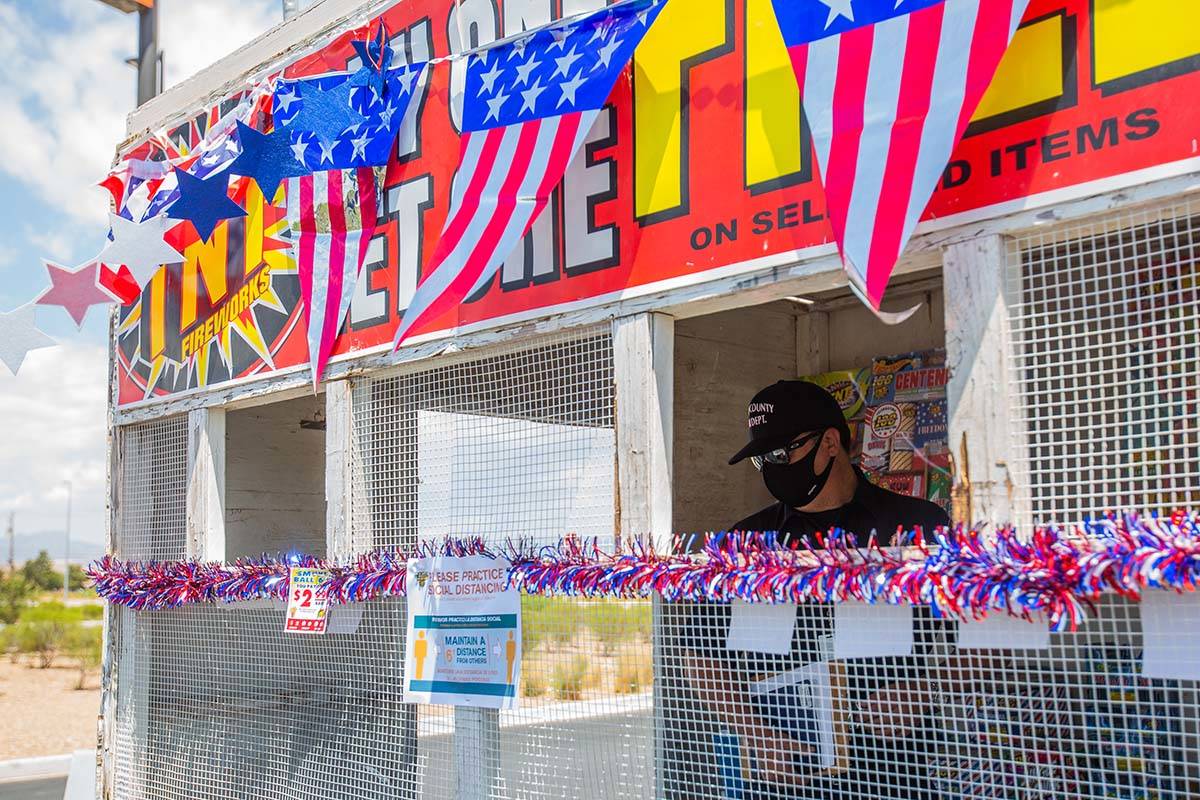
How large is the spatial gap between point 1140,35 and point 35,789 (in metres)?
10.3

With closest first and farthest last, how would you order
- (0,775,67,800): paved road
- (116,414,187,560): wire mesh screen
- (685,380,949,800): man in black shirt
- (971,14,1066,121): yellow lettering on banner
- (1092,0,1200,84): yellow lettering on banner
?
(1092,0,1200,84): yellow lettering on banner < (971,14,1066,121): yellow lettering on banner < (685,380,949,800): man in black shirt < (116,414,187,560): wire mesh screen < (0,775,67,800): paved road

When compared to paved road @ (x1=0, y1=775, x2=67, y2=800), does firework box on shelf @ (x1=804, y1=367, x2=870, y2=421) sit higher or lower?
higher

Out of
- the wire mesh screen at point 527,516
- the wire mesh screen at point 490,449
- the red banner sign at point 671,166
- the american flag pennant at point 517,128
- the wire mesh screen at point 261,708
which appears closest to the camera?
the red banner sign at point 671,166

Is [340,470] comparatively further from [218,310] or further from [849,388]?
[849,388]

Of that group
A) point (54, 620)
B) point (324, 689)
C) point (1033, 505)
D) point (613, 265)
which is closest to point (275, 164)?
point (613, 265)

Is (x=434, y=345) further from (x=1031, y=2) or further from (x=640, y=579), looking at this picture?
(x=1031, y=2)

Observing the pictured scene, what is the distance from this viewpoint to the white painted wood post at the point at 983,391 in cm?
294

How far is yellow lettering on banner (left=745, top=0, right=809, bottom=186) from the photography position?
139 inches

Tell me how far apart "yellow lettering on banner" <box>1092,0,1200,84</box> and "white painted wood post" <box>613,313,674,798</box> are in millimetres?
1605

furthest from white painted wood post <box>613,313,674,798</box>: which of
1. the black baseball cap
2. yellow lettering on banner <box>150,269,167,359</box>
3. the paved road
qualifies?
the paved road

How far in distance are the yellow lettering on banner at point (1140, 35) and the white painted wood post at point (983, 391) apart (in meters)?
0.50

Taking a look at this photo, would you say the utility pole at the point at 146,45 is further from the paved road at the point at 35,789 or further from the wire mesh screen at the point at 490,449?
the paved road at the point at 35,789

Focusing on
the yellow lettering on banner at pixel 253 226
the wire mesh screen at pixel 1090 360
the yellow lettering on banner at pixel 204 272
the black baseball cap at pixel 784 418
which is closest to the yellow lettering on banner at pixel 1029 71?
the wire mesh screen at pixel 1090 360

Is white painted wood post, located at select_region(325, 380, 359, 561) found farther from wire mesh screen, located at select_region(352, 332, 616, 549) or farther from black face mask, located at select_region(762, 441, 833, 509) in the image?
black face mask, located at select_region(762, 441, 833, 509)
